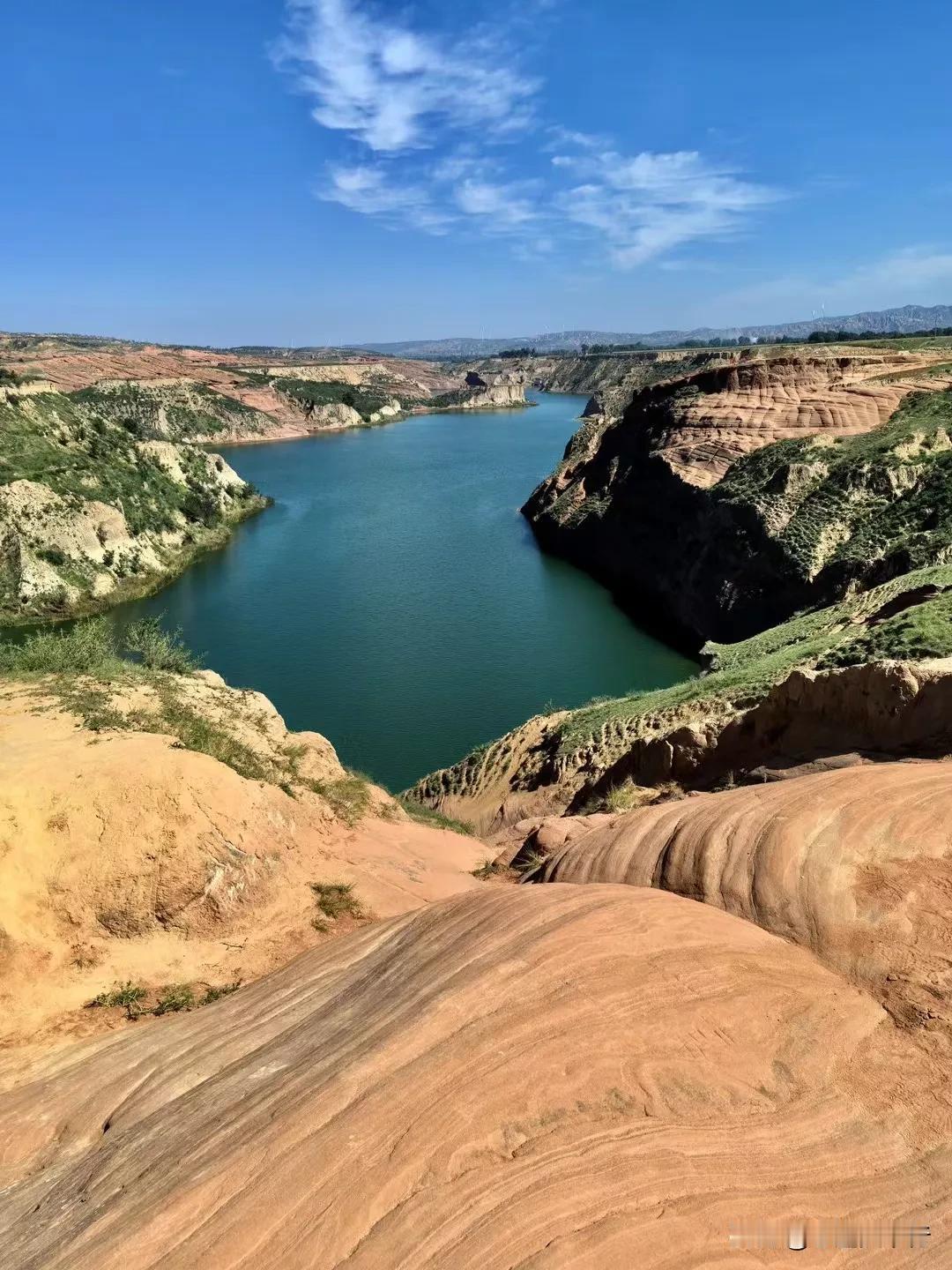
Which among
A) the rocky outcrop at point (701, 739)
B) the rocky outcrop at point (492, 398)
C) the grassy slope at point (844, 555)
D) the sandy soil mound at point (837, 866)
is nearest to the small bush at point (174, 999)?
the sandy soil mound at point (837, 866)

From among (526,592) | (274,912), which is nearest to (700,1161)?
(274,912)

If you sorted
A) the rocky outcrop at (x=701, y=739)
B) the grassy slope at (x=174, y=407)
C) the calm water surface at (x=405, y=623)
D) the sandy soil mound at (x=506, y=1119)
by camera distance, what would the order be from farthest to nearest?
the grassy slope at (x=174, y=407) < the calm water surface at (x=405, y=623) < the rocky outcrop at (x=701, y=739) < the sandy soil mound at (x=506, y=1119)

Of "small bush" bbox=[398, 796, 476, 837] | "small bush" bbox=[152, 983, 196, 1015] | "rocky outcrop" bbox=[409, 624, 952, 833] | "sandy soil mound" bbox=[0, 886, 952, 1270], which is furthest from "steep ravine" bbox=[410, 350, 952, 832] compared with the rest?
"small bush" bbox=[152, 983, 196, 1015]

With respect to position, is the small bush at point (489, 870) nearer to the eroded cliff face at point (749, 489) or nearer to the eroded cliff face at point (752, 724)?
the eroded cliff face at point (752, 724)

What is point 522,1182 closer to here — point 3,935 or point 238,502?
point 3,935

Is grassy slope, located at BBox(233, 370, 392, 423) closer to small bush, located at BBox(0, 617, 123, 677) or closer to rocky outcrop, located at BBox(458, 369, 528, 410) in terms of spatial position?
rocky outcrop, located at BBox(458, 369, 528, 410)

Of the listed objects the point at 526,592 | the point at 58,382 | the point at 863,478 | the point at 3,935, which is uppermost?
the point at 58,382

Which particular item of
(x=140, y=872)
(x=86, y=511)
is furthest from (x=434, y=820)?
(x=86, y=511)

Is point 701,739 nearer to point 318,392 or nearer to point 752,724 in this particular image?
point 752,724
